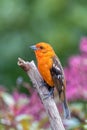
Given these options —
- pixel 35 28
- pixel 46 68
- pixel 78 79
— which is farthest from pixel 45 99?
pixel 35 28

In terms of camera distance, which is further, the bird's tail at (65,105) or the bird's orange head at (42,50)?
the bird's orange head at (42,50)

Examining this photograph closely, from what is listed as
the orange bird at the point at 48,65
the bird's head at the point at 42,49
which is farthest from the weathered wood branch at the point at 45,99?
the bird's head at the point at 42,49

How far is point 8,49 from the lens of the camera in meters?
10.2

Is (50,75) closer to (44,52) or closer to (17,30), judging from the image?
(44,52)

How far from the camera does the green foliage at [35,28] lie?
10039 mm

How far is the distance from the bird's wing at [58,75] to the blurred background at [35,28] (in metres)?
4.65

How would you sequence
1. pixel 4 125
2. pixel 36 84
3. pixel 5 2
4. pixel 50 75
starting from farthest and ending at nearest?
pixel 5 2 → pixel 50 75 → pixel 4 125 → pixel 36 84

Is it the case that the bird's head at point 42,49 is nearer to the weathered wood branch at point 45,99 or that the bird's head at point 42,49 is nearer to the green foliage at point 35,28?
the weathered wood branch at point 45,99

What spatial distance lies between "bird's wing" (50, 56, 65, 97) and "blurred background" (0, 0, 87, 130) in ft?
15.2

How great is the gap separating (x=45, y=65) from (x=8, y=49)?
5128 mm

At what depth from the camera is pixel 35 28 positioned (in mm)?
10633

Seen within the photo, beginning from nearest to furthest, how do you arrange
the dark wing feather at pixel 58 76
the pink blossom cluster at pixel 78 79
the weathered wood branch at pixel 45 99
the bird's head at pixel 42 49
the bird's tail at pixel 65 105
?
the weathered wood branch at pixel 45 99
the bird's tail at pixel 65 105
the dark wing feather at pixel 58 76
the bird's head at pixel 42 49
the pink blossom cluster at pixel 78 79

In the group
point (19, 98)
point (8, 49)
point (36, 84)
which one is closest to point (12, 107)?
point (19, 98)

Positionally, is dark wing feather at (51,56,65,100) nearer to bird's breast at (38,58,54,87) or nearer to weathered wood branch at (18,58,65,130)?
bird's breast at (38,58,54,87)
